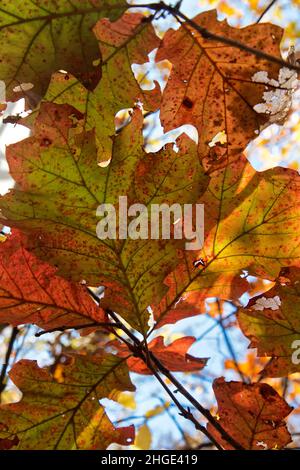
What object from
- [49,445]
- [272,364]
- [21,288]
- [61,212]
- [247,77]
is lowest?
[49,445]

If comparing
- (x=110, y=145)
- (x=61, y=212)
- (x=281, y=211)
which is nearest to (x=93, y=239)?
(x=61, y=212)

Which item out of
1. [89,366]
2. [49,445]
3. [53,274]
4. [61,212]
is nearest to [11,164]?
[61,212]

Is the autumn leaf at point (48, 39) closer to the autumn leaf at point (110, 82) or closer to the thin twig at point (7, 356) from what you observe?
the autumn leaf at point (110, 82)

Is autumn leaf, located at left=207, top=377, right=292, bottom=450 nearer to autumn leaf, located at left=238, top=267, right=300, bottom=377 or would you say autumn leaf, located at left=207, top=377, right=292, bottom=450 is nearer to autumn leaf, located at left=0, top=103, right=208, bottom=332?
autumn leaf, located at left=238, top=267, right=300, bottom=377

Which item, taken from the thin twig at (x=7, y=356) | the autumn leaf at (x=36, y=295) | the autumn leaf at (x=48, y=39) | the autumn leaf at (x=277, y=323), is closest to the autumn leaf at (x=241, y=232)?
the autumn leaf at (x=277, y=323)

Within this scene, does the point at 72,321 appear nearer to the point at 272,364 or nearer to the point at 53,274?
the point at 53,274

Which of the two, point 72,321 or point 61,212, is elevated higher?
point 61,212

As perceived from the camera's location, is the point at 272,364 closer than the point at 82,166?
No
